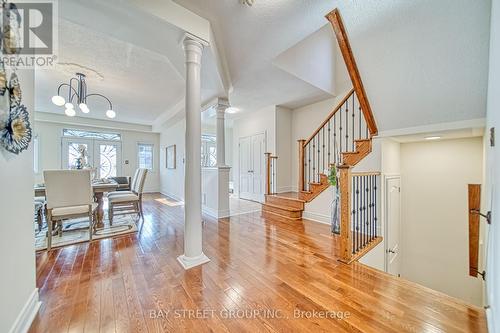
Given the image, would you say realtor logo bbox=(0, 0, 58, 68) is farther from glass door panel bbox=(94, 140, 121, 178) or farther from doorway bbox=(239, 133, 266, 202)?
glass door panel bbox=(94, 140, 121, 178)

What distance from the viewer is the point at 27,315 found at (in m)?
1.36

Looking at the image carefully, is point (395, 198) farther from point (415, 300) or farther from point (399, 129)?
point (415, 300)

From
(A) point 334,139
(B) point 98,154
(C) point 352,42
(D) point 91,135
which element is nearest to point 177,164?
(B) point 98,154

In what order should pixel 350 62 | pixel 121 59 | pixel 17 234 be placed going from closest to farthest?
pixel 17 234 < pixel 350 62 < pixel 121 59

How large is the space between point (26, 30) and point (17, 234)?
1.64 meters

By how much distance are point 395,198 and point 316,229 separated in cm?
152

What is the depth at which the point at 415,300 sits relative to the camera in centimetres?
161

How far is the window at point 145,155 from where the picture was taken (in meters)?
7.78

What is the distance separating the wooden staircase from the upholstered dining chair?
10.6ft

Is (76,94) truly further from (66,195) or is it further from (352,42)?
(352,42)

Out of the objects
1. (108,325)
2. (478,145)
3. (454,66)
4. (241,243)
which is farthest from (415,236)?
(108,325)

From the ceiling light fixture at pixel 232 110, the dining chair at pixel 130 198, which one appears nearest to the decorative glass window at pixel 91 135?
the dining chair at pixel 130 198

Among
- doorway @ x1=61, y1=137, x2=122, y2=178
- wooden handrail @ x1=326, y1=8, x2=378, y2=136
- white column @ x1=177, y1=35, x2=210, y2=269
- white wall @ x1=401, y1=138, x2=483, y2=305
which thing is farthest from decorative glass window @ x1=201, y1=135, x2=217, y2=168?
white wall @ x1=401, y1=138, x2=483, y2=305

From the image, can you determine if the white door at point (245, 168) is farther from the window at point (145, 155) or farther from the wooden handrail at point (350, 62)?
the window at point (145, 155)
